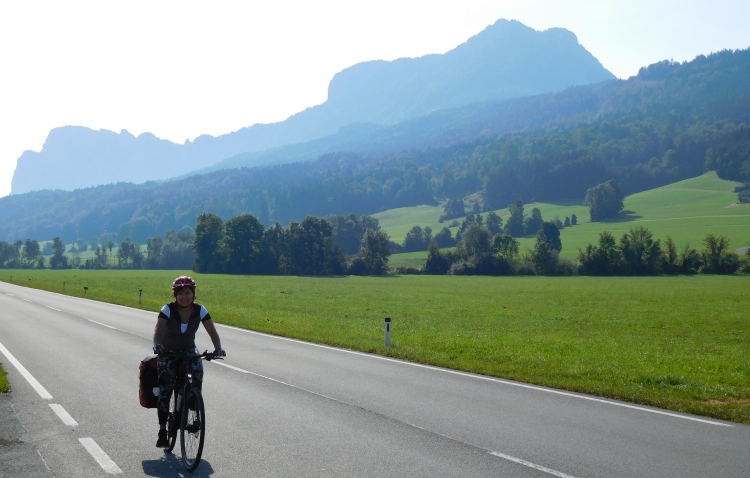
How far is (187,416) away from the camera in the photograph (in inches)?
315

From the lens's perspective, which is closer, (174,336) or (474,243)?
(174,336)

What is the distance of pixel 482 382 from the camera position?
14000mm

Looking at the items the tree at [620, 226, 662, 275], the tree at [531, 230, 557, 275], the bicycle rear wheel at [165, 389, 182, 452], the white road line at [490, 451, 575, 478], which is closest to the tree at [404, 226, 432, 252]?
the tree at [531, 230, 557, 275]

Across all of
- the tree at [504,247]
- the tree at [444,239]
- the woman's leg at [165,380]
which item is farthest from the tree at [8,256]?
the woman's leg at [165,380]

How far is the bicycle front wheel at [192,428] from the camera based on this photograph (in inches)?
303

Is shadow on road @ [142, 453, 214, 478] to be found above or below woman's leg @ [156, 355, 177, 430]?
below

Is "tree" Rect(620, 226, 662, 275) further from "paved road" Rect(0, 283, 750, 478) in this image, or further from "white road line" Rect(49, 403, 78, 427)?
"white road line" Rect(49, 403, 78, 427)

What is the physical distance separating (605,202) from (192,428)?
181172mm


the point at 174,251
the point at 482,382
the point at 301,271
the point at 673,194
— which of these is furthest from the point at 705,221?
the point at 482,382

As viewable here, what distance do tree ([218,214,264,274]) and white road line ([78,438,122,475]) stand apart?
112931mm


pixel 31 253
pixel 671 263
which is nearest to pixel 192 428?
pixel 671 263

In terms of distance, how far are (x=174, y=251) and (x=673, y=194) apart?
142 metres

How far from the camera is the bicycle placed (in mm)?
7750

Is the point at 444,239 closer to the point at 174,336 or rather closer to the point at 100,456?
the point at 174,336
